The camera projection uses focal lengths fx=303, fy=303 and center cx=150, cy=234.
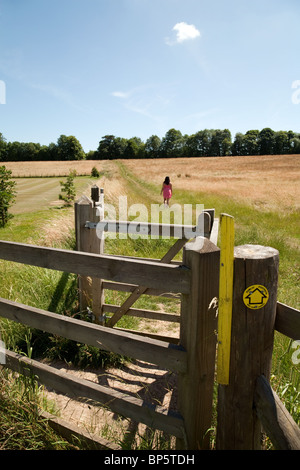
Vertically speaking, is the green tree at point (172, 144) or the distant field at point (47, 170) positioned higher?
the green tree at point (172, 144)

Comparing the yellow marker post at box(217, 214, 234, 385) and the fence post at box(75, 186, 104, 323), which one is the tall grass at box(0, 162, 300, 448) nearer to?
the fence post at box(75, 186, 104, 323)

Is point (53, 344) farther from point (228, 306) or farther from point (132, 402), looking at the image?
point (228, 306)

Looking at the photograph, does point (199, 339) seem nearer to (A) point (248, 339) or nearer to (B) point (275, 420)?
(A) point (248, 339)

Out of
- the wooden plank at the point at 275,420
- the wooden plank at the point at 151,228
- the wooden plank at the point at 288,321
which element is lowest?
the wooden plank at the point at 275,420

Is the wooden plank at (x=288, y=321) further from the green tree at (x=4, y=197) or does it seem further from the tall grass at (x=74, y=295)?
the green tree at (x=4, y=197)

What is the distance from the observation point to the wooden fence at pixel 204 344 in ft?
4.37

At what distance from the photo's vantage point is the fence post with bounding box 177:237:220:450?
1.44m

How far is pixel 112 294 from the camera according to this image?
461 cm

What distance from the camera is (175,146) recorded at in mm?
106188

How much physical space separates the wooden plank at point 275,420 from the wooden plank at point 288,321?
0.24 meters

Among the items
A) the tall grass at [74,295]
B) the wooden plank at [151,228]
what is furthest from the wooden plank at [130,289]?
the wooden plank at [151,228]

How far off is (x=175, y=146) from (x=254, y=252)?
10965 centimetres
